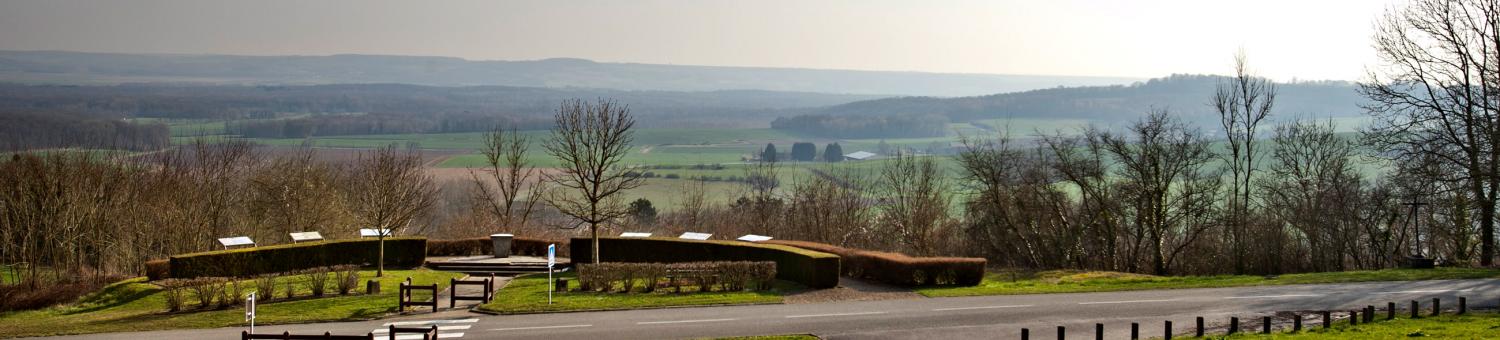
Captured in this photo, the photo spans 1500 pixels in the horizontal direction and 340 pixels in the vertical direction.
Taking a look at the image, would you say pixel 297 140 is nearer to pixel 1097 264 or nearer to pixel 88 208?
pixel 88 208

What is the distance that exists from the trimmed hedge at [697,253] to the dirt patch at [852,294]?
1.29m

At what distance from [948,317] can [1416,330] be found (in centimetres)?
935

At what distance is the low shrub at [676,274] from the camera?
29.9 m

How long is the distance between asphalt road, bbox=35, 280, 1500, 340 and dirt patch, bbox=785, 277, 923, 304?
0.80 m

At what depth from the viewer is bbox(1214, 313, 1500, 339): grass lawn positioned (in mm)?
20609

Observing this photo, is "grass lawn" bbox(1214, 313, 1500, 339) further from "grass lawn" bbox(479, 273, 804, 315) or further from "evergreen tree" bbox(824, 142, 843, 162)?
"evergreen tree" bbox(824, 142, 843, 162)

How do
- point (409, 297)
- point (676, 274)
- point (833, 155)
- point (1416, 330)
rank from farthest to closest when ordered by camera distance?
point (833, 155)
point (676, 274)
point (409, 297)
point (1416, 330)

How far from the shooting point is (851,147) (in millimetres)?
190375

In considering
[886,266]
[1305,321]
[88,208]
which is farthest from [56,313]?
[1305,321]

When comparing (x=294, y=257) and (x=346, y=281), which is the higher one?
(x=294, y=257)

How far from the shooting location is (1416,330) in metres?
21.2

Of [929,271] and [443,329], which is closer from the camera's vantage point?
[443,329]

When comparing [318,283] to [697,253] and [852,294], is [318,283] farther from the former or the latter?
[852,294]

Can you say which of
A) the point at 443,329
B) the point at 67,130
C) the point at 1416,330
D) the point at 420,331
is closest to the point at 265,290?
the point at 443,329
